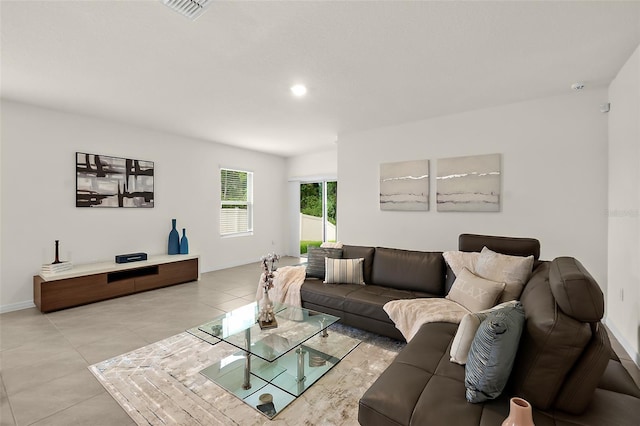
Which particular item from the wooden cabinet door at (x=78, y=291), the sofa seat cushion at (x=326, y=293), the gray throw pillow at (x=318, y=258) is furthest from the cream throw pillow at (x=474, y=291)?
the wooden cabinet door at (x=78, y=291)

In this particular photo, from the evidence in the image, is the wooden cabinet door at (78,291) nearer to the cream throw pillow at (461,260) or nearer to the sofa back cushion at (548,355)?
the cream throw pillow at (461,260)

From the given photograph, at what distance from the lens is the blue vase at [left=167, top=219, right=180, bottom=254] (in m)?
5.07

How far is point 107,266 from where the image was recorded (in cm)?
407

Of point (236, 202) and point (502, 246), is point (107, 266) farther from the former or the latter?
point (502, 246)

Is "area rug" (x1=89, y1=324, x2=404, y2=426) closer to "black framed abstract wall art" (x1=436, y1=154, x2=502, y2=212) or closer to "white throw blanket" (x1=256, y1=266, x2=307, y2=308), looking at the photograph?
"white throw blanket" (x1=256, y1=266, x2=307, y2=308)

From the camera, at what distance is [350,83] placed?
124 inches

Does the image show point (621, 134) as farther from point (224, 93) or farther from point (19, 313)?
point (19, 313)

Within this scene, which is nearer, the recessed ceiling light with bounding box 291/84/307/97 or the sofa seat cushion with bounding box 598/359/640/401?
the sofa seat cushion with bounding box 598/359/640/401

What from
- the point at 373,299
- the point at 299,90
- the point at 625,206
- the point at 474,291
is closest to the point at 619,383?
the point at 474,291

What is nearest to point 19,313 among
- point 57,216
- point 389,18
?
point 57,216

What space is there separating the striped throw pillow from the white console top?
2.87 m

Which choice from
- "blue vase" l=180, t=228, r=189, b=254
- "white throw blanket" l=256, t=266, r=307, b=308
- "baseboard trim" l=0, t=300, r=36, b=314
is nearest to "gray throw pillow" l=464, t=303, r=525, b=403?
"white throw blanket" l=256, t=266, r=307, b=308

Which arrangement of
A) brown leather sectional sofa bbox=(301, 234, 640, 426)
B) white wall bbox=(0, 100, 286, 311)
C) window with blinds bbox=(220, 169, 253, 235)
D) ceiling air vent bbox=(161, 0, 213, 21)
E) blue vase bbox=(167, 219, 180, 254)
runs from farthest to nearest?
window with blinds bbox=(220, 169, 253, 235)
blue vase bbox=(167, 219, 180, 254)
white wall bbox=(0, 100, 286, 311)
ceiling air vent bbox=(161, 0, 213, 21)
brown leather sectional sofa bbox=(301, 234, 640, 426)

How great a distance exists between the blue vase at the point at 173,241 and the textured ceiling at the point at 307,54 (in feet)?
6.50
